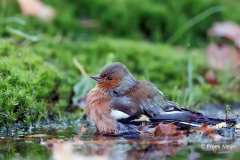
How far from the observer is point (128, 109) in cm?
588

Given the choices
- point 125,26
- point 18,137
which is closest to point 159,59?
point 125,26

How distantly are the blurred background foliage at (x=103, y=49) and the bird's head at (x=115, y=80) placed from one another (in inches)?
31.4

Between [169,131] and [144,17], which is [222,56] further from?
[169,131]

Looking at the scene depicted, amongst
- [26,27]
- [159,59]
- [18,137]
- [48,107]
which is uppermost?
[26,27]

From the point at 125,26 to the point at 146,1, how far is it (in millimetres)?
816

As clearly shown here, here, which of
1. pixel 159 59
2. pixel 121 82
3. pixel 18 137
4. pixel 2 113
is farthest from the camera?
pixel 159 59

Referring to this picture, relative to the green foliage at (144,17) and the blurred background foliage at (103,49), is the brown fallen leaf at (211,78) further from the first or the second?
the green foliage at (144,17)

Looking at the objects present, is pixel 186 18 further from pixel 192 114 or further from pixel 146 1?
pixel 192 114

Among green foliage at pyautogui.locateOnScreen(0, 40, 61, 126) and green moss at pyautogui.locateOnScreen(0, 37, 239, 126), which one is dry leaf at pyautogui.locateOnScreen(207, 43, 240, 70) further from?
green foliage at pyautogui.locateOnScreen(0, 40, 61, 126)

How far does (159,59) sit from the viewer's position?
9172 mm

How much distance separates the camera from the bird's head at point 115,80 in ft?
21.0

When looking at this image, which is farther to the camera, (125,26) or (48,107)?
(125,26)

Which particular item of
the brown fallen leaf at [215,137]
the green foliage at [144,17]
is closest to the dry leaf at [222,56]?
the green foliage at [144,17]

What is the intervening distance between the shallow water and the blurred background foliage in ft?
3.30
